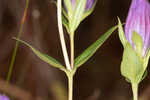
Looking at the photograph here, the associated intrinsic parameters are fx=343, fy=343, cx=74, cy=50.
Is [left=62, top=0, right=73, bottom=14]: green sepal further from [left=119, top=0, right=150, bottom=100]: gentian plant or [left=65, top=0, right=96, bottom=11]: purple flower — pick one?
[left=119, top=0, right=150, bottom=100]: gentian plant

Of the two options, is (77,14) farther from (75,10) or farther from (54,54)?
(54,54)

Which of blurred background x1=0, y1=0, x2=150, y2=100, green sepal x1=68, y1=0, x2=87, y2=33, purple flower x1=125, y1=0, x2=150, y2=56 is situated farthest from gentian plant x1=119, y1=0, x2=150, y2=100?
blurred background x1=0, y1=0, x2=150, y2=100

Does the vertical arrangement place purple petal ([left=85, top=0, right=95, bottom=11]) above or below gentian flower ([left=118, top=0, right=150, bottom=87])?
above

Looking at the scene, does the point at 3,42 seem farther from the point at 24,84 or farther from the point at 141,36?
the point at 141,36

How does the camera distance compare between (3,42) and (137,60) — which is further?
(3,42)

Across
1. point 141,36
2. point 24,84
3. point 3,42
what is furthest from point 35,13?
point 141,36

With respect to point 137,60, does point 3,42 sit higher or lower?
lower

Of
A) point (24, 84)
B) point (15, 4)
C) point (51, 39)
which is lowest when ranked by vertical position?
point (24, 84)

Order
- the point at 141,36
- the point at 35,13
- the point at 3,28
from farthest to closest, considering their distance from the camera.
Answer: the point at 3,28 → the point at 35,13 → the point at 141,36
